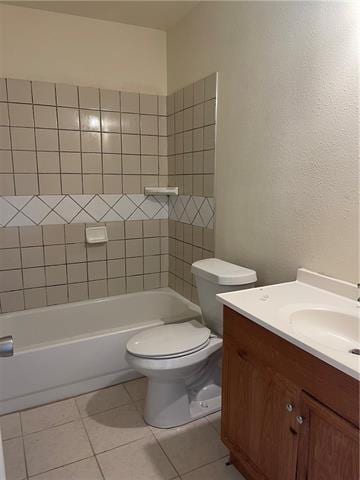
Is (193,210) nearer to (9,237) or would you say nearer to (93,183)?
(93,183)

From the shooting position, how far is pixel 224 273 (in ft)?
5.76

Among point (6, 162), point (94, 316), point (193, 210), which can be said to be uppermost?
point (6, 162)

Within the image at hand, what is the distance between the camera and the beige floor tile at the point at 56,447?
1.60 metres

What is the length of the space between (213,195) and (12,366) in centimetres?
155

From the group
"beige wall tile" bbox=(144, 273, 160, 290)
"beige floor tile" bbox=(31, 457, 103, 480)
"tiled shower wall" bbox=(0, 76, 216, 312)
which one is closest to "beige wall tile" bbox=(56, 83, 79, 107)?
"tiled shower wall" bbox=(0, 76, 216, 312)

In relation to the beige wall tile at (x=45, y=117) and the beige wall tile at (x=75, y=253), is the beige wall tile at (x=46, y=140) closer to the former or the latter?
the beige wall tile at (x=45, y=117)

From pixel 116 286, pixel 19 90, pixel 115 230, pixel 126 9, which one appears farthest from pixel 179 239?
pixel 126 9

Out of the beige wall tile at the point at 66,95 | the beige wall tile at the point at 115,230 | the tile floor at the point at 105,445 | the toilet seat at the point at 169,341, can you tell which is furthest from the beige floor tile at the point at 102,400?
the beige wall tile at the point at 66,95

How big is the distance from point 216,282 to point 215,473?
2.81ft

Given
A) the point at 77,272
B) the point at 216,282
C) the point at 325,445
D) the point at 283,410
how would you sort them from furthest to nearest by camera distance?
1. the point at 77,272
2. the point at 216,282
3. the point at 283,410
4. the point at 325,445

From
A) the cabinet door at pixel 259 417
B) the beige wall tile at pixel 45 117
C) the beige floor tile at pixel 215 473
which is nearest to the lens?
the cabinet door at pixel 259 417

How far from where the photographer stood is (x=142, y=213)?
9.09ft

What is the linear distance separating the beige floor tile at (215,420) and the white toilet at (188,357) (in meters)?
0.03

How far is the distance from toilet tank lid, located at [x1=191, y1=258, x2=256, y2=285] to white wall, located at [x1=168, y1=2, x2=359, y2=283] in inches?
5.5
